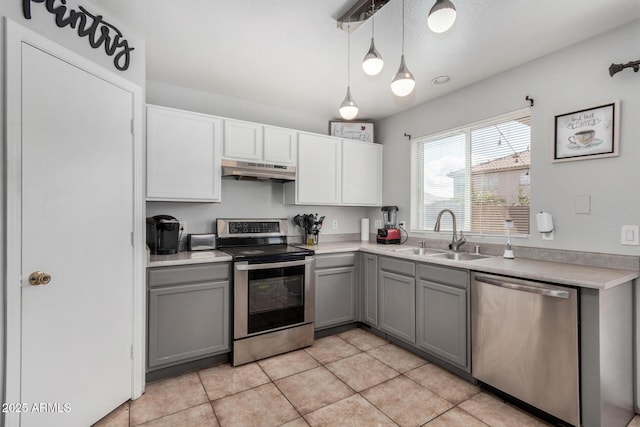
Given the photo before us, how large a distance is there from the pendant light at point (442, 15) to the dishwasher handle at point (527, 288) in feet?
5.15

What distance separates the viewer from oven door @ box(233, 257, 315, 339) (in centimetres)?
255

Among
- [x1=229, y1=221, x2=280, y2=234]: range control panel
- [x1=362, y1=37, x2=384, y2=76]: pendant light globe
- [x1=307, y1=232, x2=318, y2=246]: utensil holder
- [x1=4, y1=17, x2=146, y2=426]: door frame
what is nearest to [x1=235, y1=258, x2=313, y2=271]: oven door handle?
[x1=307, y1=232, x2=318, y2=246]: utensil holder

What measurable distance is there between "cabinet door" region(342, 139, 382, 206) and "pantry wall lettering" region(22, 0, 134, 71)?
7.53ft

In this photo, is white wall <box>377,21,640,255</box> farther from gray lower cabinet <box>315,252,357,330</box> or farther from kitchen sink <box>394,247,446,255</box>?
gray lower cabinet <box>315,252,357,330</box>

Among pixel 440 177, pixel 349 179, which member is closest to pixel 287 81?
pixel 349 179

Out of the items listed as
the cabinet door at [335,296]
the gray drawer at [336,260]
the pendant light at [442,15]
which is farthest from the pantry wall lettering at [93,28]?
the cabinet door at [335,296]

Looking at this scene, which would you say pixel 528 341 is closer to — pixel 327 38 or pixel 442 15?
pixel 442 15

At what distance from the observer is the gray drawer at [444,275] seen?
2309 mm

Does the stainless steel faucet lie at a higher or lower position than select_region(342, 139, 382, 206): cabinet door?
lower

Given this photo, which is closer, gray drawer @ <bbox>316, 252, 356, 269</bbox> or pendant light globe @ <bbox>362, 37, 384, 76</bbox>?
pendant light globe @ <bbox>362, 37, 384, 76</bbox>

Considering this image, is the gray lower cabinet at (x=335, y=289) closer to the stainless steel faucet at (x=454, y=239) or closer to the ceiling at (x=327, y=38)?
the stainless steel faucet at (x=454, y=239)

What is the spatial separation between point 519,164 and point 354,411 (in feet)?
7.74

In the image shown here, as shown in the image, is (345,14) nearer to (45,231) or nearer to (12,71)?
(12,71)

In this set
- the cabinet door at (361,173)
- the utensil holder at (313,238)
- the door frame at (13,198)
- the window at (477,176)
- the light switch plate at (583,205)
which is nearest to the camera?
the door frame at (13,198)
